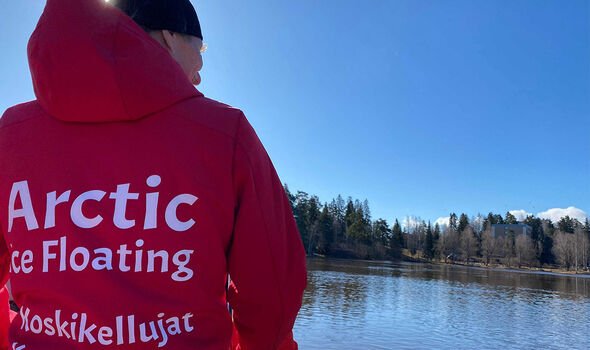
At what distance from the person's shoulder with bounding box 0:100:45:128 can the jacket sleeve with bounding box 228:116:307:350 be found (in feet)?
1.61

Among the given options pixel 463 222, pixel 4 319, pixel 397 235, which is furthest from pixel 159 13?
pixel 463 222

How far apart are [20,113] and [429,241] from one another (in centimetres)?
8631

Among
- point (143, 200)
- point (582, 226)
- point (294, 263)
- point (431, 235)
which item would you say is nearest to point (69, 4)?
point (143, 200)

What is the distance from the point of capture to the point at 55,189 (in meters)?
0.98

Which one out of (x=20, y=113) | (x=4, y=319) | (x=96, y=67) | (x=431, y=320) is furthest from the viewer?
(x=431, y=320)

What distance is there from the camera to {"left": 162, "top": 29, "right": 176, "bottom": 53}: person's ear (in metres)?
1.12

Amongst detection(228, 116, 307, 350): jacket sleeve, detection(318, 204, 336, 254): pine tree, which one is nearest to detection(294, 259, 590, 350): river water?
detection(228, 116, 307, 350): jacket sleeve

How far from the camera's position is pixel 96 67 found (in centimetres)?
91

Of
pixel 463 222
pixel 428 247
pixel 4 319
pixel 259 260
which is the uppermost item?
pixel 463 222

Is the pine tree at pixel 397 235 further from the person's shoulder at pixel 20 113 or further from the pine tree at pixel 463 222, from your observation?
the person's shoulder at pixel 20 113

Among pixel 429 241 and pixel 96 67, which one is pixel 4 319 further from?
pixel 429 241

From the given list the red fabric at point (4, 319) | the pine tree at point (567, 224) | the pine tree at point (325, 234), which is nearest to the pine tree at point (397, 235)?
the pine tree at point (325, 234)

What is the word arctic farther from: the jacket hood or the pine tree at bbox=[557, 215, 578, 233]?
the pine tree at bbox=[557, 215, 578, 233]

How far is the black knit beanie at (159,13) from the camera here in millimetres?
1083
